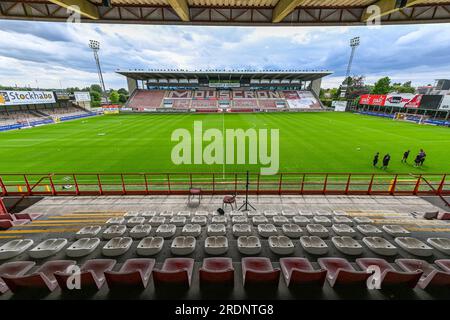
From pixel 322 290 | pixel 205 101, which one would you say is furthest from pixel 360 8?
pixel 205 101

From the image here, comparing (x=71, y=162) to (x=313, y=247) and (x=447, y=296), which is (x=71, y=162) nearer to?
(x=313, y=247)

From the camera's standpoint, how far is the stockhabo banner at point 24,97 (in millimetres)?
36531

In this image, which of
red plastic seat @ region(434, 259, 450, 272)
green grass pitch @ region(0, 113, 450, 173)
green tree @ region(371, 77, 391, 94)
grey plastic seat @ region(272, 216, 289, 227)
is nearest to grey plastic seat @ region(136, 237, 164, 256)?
grey plastic seat @ region(272, 216, 289, 227)

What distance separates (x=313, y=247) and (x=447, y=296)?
1.97 metres

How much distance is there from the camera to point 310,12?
678 centimetres

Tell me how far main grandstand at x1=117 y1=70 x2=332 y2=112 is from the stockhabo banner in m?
17.5

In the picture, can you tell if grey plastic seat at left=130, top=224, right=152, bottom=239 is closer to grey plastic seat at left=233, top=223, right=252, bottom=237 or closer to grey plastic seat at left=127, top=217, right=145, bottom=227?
grey plastic seat at left=127, top=217, right=145, bottom=227

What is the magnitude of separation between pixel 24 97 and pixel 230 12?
55011 millimetres

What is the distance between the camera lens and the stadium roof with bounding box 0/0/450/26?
620cm

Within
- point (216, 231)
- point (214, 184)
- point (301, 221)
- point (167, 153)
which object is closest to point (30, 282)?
point (216, 231)

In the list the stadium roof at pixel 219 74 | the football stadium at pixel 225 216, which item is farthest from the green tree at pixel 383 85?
the football stadium at pixel 225 216

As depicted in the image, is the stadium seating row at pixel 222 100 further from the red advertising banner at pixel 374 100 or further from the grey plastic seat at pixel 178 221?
the grey plastic seat at pixel 178 221

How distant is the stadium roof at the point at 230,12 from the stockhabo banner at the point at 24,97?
46.8 metres

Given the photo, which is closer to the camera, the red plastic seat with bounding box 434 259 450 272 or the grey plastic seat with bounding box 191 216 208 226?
the red plastic seat with bounding box 434 259 450 272
